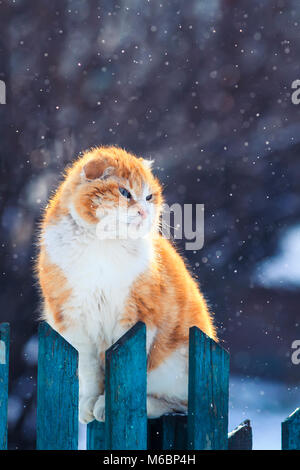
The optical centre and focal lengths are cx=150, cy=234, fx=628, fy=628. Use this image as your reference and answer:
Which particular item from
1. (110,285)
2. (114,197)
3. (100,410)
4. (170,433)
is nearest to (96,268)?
(110,285)

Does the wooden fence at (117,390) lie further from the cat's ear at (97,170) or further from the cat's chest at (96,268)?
the cat's ear at (97,170)

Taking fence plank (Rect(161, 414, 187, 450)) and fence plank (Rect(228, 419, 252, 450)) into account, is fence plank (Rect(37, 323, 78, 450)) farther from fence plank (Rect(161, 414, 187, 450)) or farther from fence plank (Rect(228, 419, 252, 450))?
fence plank (Rect(228, 419, 252, 450))

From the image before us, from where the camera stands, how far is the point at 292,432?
5.35ft

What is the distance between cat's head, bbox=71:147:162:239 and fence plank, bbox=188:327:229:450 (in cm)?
57

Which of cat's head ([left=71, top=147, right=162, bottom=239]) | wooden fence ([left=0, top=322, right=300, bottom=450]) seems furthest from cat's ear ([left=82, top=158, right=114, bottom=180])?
wooden fence ([left=0, top=322, right=300, bottom=450])

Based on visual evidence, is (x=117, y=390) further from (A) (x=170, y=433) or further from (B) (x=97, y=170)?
(B) (x=97, y=170)

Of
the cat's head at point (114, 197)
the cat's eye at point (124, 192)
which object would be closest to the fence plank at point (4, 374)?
the cat's head at point (114, 197)

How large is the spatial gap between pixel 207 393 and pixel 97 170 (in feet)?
2.77

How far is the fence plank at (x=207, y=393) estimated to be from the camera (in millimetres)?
1571

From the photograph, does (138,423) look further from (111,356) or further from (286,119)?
(286,119)

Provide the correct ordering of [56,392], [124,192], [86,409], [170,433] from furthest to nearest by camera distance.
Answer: [124,192]
[86,409]
[170,433]
[56,392]

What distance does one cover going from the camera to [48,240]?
211 centimetres

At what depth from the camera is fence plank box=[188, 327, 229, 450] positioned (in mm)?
1571

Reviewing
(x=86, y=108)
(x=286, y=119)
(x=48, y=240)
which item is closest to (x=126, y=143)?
(x=86, y=108)
